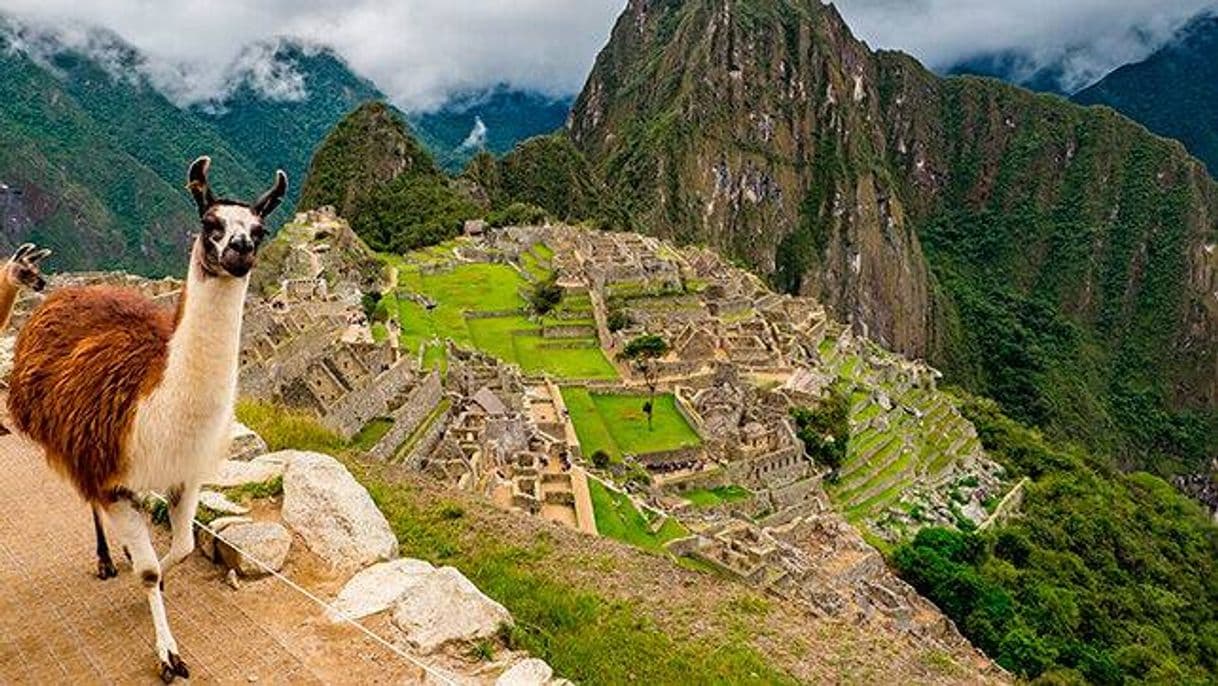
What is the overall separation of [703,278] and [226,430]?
132 feet

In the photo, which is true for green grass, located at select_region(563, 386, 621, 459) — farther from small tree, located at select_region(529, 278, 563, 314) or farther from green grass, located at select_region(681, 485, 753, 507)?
small tree, located at select_region(529, 278, 563, 314)

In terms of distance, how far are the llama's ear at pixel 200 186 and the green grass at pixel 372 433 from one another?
10.2 metres

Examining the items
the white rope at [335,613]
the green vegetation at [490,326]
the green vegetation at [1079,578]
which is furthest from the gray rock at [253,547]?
the green vegetation at [1079,578]

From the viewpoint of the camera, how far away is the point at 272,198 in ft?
11.9

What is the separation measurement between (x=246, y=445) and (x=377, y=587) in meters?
2.36

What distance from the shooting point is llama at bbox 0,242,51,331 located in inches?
208

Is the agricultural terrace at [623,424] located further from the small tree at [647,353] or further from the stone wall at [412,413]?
the stone wall at [412,413]

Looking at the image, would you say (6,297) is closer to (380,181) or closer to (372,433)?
(372,433)

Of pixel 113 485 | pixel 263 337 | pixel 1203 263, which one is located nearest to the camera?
pixel 113 485

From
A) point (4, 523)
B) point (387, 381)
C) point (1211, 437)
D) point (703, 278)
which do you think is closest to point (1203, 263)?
point (1211, 437)

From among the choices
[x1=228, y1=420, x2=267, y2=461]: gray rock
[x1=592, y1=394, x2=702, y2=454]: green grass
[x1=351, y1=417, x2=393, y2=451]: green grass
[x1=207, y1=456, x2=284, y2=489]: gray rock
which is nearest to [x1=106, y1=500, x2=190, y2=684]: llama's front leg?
[x1=207, y1=456, x2=284, y2=489]: gray rock

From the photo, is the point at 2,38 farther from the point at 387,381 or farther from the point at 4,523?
the point at 4,523

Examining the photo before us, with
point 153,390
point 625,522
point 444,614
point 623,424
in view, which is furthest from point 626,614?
point 623,424

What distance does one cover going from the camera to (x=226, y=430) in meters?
4.06
